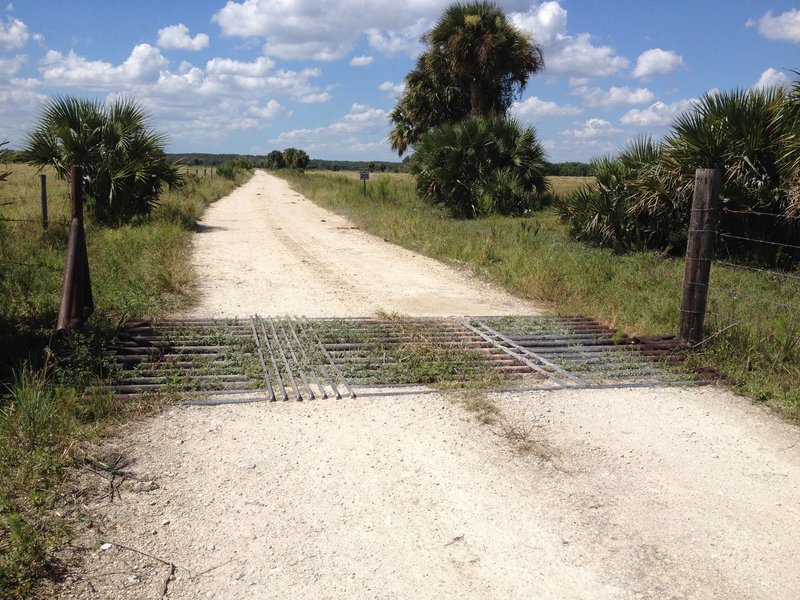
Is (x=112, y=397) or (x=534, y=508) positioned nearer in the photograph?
(x=534, y=508)

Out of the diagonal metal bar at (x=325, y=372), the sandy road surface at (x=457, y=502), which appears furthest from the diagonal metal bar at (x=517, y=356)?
the diagonal metal bar at (x=325, y=372)

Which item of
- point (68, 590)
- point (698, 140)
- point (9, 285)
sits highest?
point (698, 140)

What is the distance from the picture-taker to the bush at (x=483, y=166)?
61.3 feet

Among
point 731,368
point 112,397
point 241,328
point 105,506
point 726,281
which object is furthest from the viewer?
point 726,281

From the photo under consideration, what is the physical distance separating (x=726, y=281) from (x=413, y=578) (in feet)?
26.7

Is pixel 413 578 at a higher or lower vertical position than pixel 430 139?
lower

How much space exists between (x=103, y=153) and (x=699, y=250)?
12710 millimetres

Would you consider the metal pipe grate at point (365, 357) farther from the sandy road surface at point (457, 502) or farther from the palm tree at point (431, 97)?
the palm tree at point (431, 97)

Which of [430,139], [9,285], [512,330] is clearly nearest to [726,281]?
[512,330]

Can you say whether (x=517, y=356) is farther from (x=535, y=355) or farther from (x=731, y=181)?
(x=731, y=181)

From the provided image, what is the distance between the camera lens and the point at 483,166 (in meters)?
19.1

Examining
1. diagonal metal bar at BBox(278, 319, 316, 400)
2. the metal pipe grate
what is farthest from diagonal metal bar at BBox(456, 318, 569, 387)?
diagonal metal bar at BBox(278, 319, 316, 400)

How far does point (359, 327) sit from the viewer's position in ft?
23.3

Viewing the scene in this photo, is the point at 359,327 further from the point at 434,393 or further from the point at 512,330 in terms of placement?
the point at 434,393
